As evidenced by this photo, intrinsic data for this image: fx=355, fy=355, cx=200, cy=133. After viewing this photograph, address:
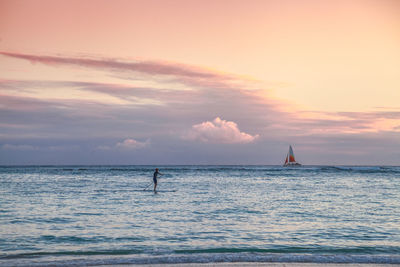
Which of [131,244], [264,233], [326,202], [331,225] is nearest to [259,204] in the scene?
[326,202]

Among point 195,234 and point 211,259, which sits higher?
point 211,259

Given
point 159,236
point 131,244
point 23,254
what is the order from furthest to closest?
point 159,236 < point 131,244 < point 23,254

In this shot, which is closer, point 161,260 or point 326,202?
point 161,260

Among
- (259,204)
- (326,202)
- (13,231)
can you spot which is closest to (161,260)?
(13,231)

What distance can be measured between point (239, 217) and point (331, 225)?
4.04 metres

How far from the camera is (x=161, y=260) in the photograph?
9.31 metres

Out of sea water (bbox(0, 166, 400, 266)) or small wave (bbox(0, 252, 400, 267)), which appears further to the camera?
sea water (bbox(0, 166, 400, 266))

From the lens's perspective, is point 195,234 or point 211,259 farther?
point 195,234

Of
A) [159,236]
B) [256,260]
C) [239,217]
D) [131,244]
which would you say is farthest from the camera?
[239,217]

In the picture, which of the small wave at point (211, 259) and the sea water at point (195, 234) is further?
the sea water at point (195, 234)

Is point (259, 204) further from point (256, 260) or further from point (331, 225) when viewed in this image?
point (256, 260)

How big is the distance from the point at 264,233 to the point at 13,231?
9.41 m

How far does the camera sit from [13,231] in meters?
13.4

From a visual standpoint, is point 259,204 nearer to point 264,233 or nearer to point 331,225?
point 331,225
